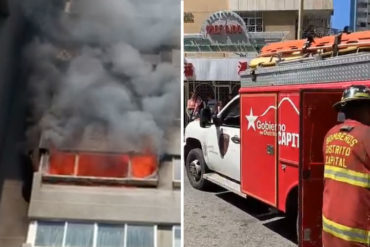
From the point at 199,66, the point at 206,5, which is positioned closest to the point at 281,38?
the point at 199,66

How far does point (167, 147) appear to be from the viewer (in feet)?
7.41

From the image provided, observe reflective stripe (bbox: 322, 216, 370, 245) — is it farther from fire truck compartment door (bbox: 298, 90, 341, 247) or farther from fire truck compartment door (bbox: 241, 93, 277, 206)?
fire truck compartment door (bbox: 241, 93, 277, 206)

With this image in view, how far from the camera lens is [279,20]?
32625mm

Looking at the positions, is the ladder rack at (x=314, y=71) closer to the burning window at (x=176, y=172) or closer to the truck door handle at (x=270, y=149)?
the truck door handle at (x=270, y=149)

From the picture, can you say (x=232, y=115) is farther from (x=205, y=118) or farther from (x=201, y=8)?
(x=201, y=8)

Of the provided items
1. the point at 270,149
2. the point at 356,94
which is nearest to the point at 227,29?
the point at 270,149

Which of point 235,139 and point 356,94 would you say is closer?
point 356,94

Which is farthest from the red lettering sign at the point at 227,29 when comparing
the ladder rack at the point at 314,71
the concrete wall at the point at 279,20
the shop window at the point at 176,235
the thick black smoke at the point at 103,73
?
the shop window at the point at 176,235

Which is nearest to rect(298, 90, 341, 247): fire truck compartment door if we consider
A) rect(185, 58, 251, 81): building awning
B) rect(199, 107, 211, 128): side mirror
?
rect(199, 107, 211, 128): side mirror

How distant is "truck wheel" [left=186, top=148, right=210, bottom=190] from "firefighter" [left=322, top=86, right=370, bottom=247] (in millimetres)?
4950

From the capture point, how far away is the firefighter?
3.04 metres

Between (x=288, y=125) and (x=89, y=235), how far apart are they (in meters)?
3.58

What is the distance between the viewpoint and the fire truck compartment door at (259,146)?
569 centimetres

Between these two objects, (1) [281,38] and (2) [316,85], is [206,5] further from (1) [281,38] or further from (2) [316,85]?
(2) [316,85]
